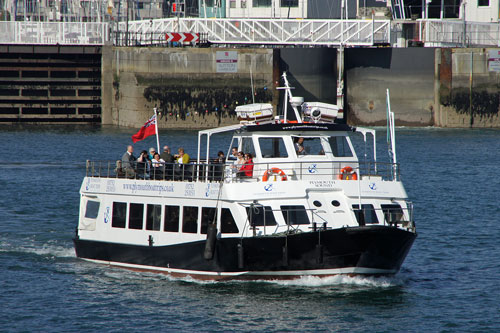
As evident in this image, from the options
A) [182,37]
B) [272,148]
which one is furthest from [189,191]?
[182,37]

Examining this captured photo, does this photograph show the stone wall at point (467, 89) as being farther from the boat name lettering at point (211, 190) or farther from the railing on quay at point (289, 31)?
the boat name lettering at point (211, 190)

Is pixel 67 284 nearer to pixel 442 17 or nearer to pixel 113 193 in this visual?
pixel 113 193

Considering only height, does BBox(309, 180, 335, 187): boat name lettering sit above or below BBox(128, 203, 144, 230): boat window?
above

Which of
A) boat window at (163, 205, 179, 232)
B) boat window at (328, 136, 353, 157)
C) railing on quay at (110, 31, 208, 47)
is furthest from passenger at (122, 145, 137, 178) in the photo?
railing on quay at (110, 31, 208, 47)

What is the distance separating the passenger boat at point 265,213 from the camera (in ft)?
73.9

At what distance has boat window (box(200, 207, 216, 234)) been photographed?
2362cm

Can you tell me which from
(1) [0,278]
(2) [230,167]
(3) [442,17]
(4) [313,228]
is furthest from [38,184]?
(3) [442,17]

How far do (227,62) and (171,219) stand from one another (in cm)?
3863

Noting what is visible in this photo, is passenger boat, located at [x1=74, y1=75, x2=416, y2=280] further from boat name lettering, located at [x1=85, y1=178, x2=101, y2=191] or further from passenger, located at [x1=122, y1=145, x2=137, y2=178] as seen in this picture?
passenger, located at [x1=122, y1=145, x2=137, y2=178]

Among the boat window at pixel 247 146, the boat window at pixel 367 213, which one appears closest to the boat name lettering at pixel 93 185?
the boat window at pixel 247 146

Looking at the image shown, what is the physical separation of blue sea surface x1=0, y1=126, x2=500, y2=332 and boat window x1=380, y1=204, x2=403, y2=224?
1659 millimetres

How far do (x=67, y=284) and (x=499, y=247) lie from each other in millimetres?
14924

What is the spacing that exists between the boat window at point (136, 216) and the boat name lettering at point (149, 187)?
1.60ft

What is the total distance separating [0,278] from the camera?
1003 inches
